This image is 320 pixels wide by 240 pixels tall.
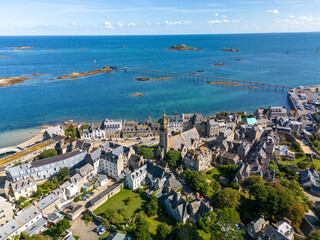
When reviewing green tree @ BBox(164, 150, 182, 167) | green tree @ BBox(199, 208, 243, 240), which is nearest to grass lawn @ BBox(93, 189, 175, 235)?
green tree @ BBox(199, 208, 243, 240)

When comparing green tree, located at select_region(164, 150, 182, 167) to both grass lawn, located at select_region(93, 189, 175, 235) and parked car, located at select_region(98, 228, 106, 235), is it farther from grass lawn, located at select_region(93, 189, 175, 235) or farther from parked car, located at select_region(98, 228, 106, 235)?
parked car, located at select_region(98, 228, 106, 235)

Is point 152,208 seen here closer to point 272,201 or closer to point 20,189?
point 272,201

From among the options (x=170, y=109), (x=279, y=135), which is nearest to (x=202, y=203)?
(x=279, y=135)

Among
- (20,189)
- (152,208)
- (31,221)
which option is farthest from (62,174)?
(152,208)

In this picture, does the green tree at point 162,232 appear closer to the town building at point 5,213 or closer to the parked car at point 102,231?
the parked car at point 102,231

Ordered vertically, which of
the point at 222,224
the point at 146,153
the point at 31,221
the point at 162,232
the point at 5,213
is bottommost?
the point at 31,221

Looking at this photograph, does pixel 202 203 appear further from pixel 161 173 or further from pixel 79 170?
pixel 79 170
